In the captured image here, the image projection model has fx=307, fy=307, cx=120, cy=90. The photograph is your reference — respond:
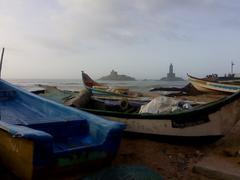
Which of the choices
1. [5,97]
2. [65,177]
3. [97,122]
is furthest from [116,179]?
[5,97]

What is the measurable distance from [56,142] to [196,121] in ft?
8.12

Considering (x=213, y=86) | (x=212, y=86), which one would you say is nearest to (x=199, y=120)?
(x=213, y=86)

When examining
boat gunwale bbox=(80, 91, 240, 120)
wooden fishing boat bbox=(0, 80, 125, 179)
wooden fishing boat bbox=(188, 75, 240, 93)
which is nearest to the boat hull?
wooden fishing boat bbox=(0, 80, 125, 179)

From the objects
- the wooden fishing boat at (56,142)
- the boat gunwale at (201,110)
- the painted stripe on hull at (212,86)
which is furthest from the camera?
the painted stripe on hull at (212,86)

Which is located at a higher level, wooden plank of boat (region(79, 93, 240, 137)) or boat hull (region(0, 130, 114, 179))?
wooden plank of boat (region(79, 93, 240, 137))

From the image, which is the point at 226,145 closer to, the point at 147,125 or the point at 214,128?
the point at 214,128

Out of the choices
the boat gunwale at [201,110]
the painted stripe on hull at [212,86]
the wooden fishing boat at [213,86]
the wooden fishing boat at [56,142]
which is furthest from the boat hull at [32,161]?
the painted stripe on hull at [212,86]

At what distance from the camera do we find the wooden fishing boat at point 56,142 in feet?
12.6

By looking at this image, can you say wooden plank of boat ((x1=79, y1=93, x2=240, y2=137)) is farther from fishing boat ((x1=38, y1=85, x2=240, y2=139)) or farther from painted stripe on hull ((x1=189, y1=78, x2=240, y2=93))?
painted stripe on hull ((x1=189, y1=78, x2=240, y2=93))

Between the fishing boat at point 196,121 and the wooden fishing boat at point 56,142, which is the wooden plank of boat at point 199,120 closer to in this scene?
the fishing boat at point 196,121

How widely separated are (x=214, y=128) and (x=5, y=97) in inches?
202

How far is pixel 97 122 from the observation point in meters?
5.07

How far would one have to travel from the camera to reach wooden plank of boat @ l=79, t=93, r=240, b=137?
5352mm

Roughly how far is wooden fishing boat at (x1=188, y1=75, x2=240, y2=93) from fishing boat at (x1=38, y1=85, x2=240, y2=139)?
11.1 meters
